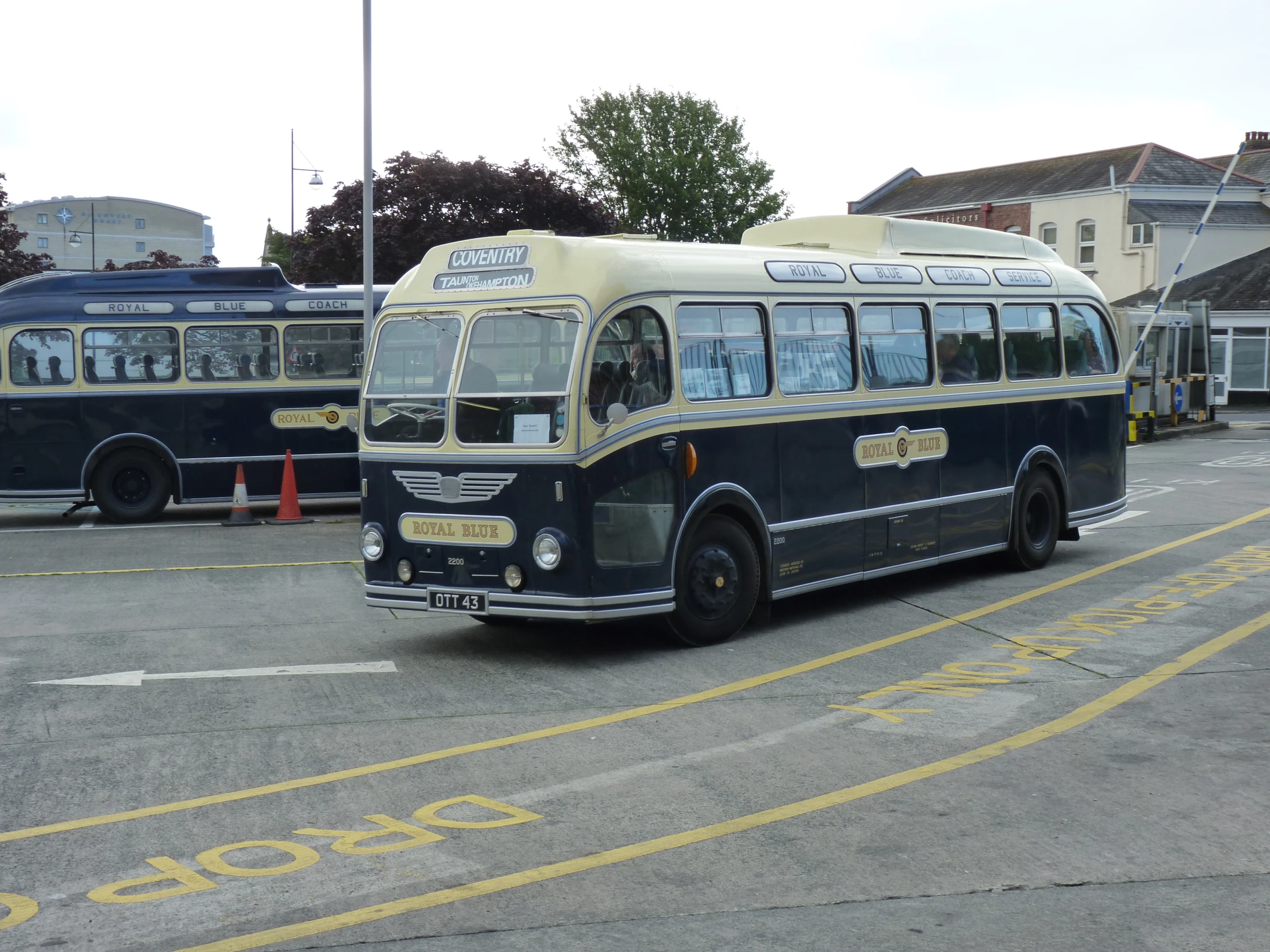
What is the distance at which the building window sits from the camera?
49.8 meters

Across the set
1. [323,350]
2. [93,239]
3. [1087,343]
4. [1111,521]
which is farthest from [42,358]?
[93,239]

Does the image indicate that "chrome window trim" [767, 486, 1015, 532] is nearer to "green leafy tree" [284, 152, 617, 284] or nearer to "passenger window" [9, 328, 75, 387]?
"passenger window" [9, 328, 75, 387]

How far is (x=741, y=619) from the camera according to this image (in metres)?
10.3

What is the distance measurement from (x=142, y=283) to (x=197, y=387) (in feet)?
5.06

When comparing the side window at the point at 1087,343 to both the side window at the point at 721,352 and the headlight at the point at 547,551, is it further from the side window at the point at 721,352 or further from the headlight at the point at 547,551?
the headlight at the point at 547,551

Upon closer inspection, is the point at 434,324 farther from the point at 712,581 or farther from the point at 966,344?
the point at 966,344

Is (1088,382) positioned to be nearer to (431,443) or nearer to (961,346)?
(961,346)

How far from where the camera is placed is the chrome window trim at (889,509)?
10.7 m

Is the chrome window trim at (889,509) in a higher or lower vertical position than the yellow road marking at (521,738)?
higher

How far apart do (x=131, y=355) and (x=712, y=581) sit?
11.6 meters

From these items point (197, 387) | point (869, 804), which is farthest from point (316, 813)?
point (197, 387)

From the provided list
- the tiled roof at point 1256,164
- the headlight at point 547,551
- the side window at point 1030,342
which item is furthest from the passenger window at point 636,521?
the tiled roof at point 1256,164

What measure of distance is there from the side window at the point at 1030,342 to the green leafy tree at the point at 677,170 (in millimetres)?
44590

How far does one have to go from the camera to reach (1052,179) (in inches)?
2052
